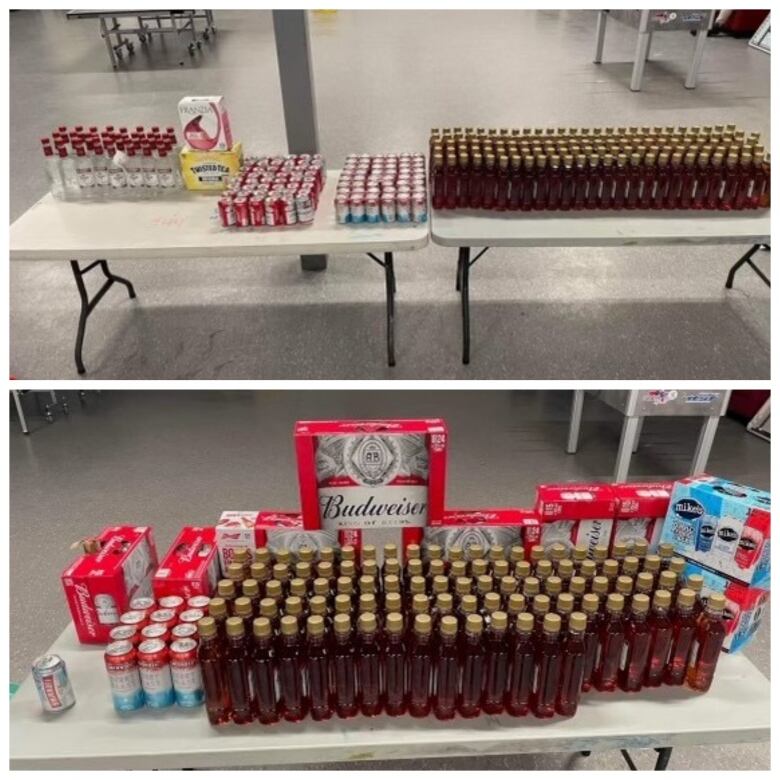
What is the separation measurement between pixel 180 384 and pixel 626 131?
2.47 meters

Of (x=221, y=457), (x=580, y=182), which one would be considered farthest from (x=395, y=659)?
(x=221, y=457)

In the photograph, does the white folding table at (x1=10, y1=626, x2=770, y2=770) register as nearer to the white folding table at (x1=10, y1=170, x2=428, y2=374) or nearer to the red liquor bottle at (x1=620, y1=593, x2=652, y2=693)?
the red liquor bottle at (x1=620, y1=593, x2=652, y2=693)

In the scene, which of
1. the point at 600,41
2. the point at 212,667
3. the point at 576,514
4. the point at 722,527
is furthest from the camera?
the point at 600,41

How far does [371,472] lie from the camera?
65.3 inches

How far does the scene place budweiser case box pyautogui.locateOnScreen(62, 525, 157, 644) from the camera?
168 cm

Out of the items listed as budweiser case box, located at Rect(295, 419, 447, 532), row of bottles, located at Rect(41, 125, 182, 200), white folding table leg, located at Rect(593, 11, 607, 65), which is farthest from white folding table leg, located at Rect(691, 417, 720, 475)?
white folding table leg, located at Rect(593, 11, 607, 65)

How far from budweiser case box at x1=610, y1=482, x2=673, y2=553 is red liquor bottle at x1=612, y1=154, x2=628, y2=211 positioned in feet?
5.10

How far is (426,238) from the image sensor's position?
8.78 ft

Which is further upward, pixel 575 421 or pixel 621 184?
pixel 621 184

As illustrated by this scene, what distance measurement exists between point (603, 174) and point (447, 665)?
86.7 inches

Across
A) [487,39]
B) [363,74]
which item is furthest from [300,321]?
[487,39]

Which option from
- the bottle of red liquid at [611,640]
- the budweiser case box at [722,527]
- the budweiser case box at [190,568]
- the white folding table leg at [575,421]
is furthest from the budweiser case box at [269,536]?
the white folding table leg at [575,421]

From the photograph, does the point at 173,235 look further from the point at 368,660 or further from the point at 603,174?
the point at 368,660

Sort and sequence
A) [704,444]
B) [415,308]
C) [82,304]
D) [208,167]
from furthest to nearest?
[415,308] → [704,444] → [82,304] → [208,167]
